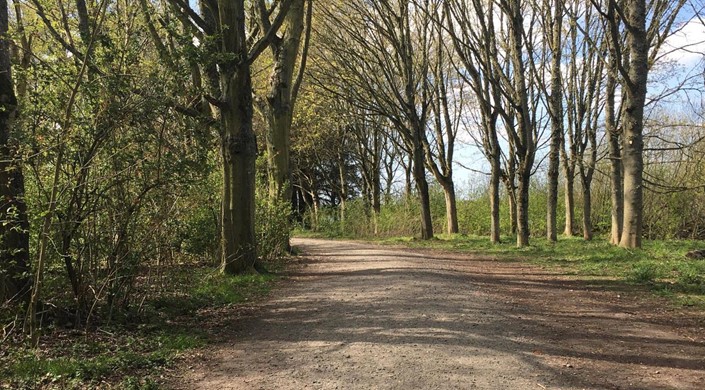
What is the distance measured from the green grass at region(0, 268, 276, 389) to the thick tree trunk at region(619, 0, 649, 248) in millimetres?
9114

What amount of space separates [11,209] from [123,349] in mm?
1910

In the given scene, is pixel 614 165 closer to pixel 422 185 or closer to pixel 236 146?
pixel 422 185

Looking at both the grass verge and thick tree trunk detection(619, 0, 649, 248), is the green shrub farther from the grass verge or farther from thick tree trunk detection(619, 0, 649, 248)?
thick tree trunk detection(619, 0, 649, 248)

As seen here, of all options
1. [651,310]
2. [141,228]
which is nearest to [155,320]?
[141,228]

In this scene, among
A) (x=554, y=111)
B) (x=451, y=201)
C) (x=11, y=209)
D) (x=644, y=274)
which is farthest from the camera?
(x=451, y=201)

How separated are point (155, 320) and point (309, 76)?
16253 mm

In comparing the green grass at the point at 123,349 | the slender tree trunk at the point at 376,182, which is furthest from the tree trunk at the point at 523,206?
the slender tree trunk at the point at 376,182

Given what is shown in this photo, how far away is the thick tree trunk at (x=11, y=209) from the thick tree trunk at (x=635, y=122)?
11.6 m

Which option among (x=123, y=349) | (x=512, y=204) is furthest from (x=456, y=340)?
(x=512, y=204)

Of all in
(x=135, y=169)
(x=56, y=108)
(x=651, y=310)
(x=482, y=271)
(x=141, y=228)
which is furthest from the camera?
(x=482, y=271)

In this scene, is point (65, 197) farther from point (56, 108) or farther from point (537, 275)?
point (537, 275)

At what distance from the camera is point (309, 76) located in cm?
2112

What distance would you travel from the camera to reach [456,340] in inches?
204

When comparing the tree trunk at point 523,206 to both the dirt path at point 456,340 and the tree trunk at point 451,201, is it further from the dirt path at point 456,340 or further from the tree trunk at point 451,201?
the dirt path at point 456,340
